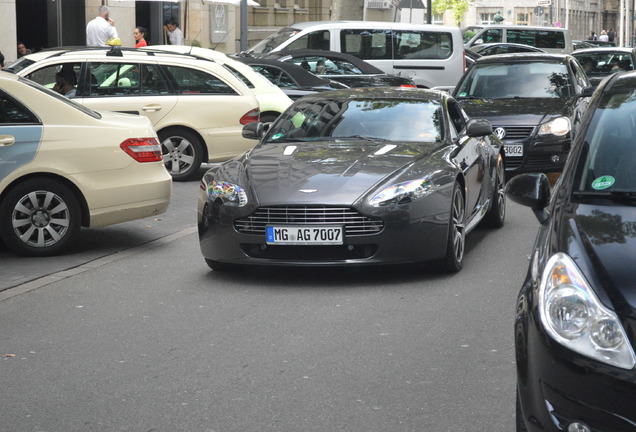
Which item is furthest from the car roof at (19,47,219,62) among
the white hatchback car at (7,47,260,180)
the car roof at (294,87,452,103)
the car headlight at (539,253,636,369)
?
the car headlight at (539,253,636,369)

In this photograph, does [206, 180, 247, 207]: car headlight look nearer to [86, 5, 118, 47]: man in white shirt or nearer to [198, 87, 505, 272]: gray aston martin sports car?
[198, 87, 505, 272]: gray aston martin sports car

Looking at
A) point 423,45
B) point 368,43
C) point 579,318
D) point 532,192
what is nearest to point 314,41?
point 368,43

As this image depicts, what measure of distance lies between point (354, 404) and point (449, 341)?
1.31 meters

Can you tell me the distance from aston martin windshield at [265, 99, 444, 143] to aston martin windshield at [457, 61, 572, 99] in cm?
565

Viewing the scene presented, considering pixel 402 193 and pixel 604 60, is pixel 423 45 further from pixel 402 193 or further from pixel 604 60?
pixel 402 193

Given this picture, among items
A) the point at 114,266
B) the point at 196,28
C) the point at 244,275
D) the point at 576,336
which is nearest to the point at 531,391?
the point at 576,336

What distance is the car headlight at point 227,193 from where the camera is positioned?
815 cm

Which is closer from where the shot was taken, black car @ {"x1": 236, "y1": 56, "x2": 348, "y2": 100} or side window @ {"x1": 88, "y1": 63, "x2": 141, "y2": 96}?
side window @ {"x1": 88, "y1": 63, "x2": 141, "y2": 96}

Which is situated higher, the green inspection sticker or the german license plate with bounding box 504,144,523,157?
the green inspection sticker

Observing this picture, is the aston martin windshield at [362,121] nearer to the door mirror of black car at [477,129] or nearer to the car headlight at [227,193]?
the door mirror of black car at [477,129]

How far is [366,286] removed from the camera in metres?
8.03

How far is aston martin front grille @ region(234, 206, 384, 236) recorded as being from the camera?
312 inches

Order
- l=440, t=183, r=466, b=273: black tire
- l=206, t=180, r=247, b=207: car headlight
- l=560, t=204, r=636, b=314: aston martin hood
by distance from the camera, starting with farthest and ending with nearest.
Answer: l=440, t=183, r=466, b=273: black tire
l=206, t=180, r=247, b=207: car headlight
l=560, t=204, r=636, b=314: aston martin hood

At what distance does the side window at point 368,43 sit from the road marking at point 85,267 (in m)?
13.7
